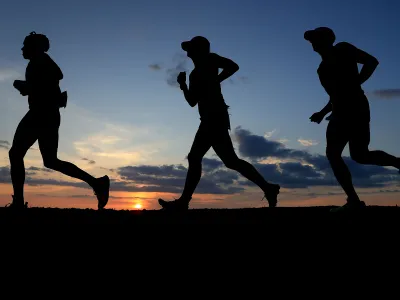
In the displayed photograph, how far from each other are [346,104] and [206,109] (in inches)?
81.9

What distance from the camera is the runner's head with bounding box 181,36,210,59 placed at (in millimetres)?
7586

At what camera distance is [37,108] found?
7.77m

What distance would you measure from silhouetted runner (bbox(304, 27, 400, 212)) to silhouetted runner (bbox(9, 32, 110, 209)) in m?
3.89

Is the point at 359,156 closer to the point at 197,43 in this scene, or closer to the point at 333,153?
the point at 333,153

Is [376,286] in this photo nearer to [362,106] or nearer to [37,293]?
[37,293]

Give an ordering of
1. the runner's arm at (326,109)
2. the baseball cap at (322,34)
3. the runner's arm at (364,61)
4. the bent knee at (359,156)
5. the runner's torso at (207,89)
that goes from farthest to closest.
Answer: the runner's torso at (207,89)
the runner's arm at (326,109)
the bent knee at (359,156)
the baseball cap at (322,34)
the runner's arm at (364,61)

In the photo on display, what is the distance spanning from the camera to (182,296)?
3.57 metres

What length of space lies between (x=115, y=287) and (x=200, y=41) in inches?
186

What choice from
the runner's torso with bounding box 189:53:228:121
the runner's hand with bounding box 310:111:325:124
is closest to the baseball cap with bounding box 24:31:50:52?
the runner's torso with bounding box 189:53:228:121

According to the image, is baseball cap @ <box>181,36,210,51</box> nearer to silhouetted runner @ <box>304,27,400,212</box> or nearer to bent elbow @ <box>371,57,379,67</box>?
silhouetted runner @ <box>304,27,400,212</box>

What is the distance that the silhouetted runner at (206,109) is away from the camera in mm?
7590

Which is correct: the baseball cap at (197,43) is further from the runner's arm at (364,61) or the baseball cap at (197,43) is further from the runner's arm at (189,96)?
the runner's arm at (364,61)

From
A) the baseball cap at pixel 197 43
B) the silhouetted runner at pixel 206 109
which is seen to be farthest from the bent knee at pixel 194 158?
the baseball cap at pixel 197 43

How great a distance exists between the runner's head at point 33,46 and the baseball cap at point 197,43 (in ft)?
7.35
